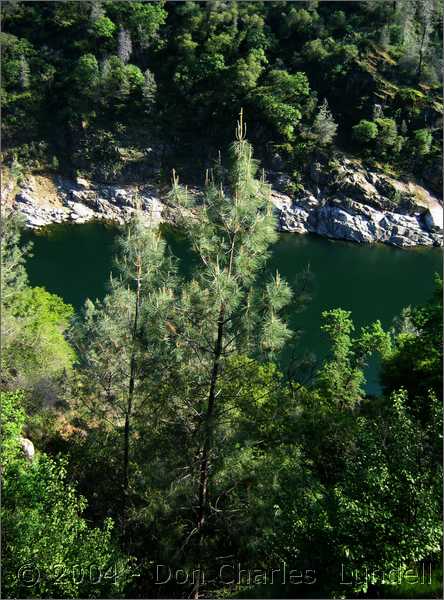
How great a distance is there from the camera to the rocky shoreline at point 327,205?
6544 centimetres

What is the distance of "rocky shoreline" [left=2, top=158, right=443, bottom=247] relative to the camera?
65.4 metres

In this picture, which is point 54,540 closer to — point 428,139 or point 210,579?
point 210,579

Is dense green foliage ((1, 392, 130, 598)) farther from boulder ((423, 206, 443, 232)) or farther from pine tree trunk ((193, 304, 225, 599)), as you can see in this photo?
boulder ((423, 206, 443, 232))

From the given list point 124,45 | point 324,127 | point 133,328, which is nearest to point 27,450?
point 133,328

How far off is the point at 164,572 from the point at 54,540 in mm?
5855

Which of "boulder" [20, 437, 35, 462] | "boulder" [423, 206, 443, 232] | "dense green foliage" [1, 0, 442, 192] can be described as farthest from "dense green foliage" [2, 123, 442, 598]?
"dense green foliage" [1, 0, 442, 192]

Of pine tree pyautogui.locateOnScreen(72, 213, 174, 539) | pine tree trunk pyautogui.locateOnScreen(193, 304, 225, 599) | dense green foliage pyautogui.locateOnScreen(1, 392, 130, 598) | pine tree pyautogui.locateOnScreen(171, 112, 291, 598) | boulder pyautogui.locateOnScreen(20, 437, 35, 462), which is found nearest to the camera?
dense green foliage pyautogui.locateOnScreen(1, 392, 130, 598)

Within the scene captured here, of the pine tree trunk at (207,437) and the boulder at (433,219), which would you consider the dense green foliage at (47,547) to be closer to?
the pine tree trunk at (207,437)

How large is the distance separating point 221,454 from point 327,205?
59411mm

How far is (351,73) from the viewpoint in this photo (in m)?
75.9

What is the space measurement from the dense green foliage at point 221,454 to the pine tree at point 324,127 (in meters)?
58.2

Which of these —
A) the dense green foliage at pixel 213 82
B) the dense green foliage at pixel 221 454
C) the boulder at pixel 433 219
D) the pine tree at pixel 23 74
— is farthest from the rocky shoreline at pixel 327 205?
the dense green foliage at pixel 221 454

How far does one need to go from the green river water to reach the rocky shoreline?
194 cm

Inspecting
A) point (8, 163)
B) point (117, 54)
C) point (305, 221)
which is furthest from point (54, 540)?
point (117, 54)
